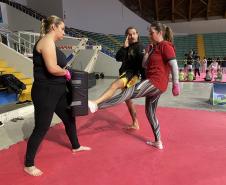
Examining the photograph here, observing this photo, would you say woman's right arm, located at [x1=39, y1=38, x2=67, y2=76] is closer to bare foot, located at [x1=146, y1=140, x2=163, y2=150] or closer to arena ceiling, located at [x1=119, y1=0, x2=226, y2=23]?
bare foot, located at [x1=146, y1=140, x2=163, y2=150]

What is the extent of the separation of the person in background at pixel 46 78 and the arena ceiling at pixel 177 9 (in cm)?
1588

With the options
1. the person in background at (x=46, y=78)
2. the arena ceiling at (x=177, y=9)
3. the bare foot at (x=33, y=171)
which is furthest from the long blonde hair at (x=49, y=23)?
the arena ceiling at (x=177, y=9)

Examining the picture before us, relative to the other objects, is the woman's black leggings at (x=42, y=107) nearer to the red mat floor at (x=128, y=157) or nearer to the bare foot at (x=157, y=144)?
the red mat floor at (x=128, y=157)

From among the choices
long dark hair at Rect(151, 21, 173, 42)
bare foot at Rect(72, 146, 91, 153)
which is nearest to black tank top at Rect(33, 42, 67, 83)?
bare foot at Rect(72, 146, 91, 153)

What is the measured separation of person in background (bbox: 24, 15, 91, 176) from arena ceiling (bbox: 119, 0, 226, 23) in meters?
15.9

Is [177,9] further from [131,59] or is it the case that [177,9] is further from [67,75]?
[67,75]

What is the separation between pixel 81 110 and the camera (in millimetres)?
2904

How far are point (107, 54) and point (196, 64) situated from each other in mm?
3985

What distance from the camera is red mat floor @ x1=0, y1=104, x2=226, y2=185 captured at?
2639 millimetres

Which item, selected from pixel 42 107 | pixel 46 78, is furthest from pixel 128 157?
pixel 46 78

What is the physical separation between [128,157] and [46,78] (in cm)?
133

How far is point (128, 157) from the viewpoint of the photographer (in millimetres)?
3150

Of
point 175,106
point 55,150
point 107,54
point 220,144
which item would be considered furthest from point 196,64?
point 55,150

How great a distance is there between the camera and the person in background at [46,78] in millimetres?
2498
